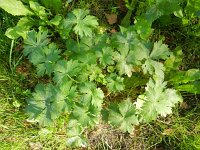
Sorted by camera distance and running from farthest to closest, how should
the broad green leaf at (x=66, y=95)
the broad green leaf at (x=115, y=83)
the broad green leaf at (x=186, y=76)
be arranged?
the broad green leaf at (x=186, y=76)
the broad green leaf at (x=115, y=83)
the broad green leaf at (x=66, y=95)

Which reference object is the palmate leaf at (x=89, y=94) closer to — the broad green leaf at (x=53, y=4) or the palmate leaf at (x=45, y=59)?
the palmate leaf at (x=45, y=59)

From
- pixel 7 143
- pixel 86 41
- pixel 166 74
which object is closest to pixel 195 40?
→ pixel 166 74

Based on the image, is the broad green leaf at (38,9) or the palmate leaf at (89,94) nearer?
the palmate leaf at (89,94)

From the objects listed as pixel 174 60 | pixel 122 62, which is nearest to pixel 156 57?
pixel 122 62

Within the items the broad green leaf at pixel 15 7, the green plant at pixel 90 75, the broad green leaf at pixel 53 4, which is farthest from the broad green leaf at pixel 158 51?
the broad green leaf at pixel 15 7

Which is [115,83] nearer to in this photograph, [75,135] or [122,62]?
[122,62]

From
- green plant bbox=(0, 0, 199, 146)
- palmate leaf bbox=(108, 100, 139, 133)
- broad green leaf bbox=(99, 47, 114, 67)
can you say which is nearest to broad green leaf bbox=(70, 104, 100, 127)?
green plant bbox=(0, 0, 199, 146)
